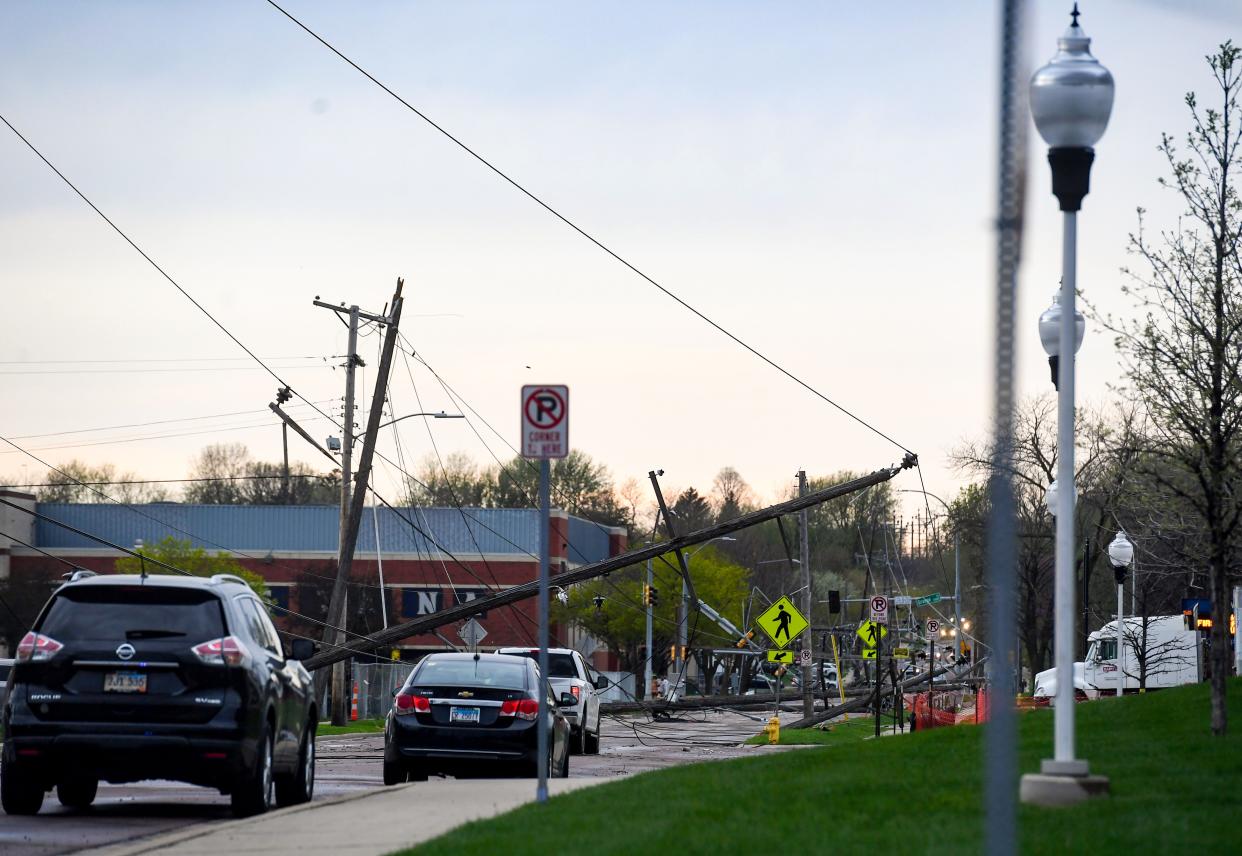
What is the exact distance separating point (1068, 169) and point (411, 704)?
10373mm

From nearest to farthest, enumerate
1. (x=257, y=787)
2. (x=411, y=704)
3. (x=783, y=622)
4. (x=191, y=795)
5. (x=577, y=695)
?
(x=257, y=787)
(x=191, y=795)
(x=411, y=704)
(x=577, y=695)
(x=783, y=622)

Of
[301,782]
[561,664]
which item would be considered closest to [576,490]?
[561,664]

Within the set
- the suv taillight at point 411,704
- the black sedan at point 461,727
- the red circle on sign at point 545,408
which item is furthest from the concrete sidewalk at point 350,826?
the suv taillight at point 411,704

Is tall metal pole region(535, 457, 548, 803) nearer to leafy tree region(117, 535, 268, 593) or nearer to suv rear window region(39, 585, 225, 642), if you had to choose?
suv rear window region(39, 585, 225, 642)

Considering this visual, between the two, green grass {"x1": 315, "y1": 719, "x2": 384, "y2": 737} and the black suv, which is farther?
green grass {"x1": 315, "y1": 719, "x2": 384, "y2": 737}

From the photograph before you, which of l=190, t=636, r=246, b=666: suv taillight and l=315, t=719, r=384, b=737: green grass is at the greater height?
l=190, t=636, r=246, b=666: suv taillight

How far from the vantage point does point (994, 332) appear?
4336mm

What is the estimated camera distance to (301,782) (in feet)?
52.1

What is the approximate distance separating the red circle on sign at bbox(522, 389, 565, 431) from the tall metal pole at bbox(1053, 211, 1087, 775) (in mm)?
3646

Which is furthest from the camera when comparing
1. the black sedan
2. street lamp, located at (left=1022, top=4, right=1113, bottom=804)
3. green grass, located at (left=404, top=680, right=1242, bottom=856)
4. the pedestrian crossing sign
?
the pedestrian crossing sign

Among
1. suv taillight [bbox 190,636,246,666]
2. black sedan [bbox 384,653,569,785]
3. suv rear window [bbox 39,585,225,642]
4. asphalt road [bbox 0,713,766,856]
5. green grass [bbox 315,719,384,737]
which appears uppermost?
suv rear window [bbox 39,585,225,642]

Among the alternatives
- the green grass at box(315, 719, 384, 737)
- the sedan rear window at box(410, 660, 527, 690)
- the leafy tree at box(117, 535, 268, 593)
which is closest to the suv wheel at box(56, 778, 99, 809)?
the sedan rear window at box(410, 660, 527, 690)

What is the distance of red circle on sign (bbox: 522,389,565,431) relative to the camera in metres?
13.1

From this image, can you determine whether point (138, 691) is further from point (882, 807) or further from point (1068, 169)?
point (1068, 169)
